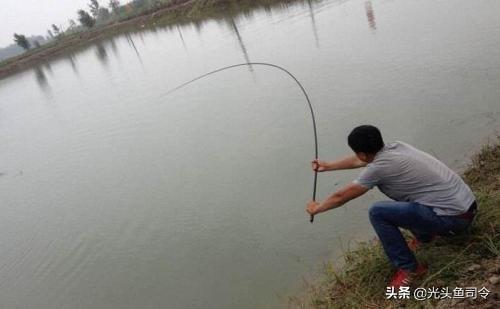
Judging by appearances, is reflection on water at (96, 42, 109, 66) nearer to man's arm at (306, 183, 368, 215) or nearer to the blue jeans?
man's arm at (306, 183, 368, 215)

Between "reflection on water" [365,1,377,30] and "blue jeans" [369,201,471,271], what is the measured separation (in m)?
8.64

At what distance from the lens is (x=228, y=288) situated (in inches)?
154

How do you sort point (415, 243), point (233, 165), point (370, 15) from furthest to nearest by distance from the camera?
point (370, 15) → point (233, 165) → point (415, 243)

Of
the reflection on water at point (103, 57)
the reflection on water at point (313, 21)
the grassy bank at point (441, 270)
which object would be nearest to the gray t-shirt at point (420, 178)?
the grassy bank at point (441, 270)

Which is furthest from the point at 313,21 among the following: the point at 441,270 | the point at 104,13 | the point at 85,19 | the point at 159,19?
the point at 104,13

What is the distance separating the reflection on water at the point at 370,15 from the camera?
418 inches

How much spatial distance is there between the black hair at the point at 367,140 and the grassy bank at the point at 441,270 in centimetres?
81

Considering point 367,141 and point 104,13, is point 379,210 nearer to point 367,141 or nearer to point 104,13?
point 367,141

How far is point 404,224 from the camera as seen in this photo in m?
2.53

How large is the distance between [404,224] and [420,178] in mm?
302

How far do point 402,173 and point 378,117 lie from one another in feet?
12.0

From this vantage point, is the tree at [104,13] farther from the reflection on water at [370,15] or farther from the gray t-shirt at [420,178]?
the gray t-shirt at [420,178]

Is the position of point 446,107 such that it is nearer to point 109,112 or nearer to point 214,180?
point 214,180

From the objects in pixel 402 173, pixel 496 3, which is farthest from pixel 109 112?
pixel 402 173
